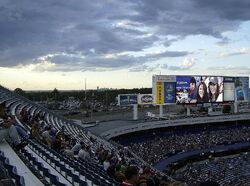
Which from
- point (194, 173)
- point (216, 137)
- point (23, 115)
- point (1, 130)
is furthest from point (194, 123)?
point (1, 130)

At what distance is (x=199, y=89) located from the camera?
156 ft

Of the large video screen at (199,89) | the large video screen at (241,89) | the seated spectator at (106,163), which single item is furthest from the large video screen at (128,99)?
the seated spectator at (106,163)

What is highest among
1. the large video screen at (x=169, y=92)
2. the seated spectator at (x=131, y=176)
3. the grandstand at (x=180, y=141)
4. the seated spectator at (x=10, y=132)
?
the large video screen at (x=169, y=92)

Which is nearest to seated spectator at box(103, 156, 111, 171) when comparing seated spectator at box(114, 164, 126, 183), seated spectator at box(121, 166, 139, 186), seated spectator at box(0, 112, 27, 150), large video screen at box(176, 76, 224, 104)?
seated spectator at box(114, 164, 126, 183)

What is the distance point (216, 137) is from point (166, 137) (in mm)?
6328

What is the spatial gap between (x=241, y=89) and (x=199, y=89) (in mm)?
8200

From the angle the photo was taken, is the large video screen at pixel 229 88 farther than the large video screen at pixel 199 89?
Yes

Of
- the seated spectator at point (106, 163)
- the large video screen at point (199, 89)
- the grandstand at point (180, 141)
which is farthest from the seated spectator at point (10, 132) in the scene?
the large video screen at point (199, 89)

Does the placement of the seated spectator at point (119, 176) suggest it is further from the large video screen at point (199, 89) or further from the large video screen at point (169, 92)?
the large video screen at point (199, 89)

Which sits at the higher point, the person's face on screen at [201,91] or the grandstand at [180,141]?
the person's face on screen at [201,91]

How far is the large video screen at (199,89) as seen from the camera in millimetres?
46041

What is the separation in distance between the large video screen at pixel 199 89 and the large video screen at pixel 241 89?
3.35m

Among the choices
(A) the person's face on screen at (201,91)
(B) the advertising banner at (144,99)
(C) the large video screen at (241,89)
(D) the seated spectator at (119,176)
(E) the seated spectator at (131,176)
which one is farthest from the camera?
(C) the large video screen at (241,89)

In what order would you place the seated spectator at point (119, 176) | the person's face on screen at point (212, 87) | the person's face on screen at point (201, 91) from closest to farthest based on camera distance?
the seated spectator at point (119, 176), the person's face on screen at point (201, 91), the person's face on screen at point (212, 87)
